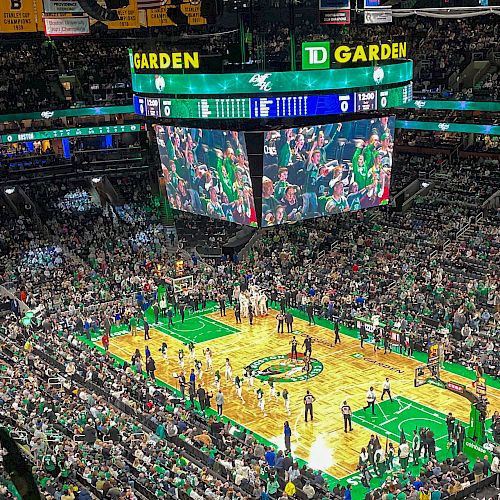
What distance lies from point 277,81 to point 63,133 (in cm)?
1799

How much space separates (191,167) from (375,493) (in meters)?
21.4

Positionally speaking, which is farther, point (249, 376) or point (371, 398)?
point (249, 376)

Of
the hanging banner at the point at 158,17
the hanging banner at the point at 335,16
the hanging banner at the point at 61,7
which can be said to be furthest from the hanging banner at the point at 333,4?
the hanging banner at the point at 61,7

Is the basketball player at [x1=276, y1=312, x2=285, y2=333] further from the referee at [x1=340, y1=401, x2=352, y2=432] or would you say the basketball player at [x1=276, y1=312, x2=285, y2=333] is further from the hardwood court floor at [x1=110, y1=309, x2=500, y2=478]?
the referee at [x1=340, y1=401, x2=352, y2=432]

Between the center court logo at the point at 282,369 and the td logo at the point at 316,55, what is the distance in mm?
11474

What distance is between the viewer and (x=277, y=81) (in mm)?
33938

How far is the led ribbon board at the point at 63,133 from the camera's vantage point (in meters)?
45.7

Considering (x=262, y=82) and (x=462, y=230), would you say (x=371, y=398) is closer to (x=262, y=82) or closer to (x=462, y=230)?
(x=262, y=82)

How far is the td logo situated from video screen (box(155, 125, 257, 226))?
3.92 metres

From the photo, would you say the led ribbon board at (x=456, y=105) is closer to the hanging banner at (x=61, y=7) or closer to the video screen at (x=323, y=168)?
the video screen at (x=323, y=168)

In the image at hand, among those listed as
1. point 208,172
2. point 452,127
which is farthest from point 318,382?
point 452,127

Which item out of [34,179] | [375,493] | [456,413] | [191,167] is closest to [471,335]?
[456,413]

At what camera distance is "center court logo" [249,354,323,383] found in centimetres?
3016

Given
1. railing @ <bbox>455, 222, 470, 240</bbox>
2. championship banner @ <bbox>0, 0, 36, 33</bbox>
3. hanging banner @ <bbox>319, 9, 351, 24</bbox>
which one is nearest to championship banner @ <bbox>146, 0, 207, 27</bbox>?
championship banner @ <bbox>0, 0, 36, 33</bbox>
